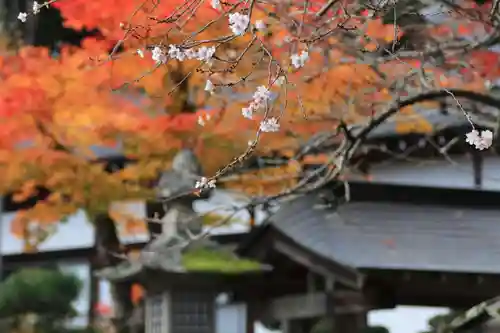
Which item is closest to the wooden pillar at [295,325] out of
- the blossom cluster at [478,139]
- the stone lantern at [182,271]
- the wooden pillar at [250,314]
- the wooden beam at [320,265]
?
the wooden pillar at [250,314]

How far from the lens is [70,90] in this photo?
8.60 metres

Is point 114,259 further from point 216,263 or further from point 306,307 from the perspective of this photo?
point 306,307

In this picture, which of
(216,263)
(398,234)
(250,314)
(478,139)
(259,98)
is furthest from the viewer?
(250,314)

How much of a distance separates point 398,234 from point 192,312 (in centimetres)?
213

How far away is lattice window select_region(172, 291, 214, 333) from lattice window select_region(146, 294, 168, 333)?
0.11 metres

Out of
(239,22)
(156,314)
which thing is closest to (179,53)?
(239,22)

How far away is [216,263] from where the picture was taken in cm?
809

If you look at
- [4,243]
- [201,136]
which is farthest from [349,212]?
[4,243]

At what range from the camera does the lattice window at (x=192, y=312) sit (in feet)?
26.9

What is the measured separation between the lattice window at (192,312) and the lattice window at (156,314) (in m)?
0.11

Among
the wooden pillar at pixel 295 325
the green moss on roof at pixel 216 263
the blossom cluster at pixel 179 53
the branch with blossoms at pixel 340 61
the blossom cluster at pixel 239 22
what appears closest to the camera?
the blossom cluster at pixel 239 22

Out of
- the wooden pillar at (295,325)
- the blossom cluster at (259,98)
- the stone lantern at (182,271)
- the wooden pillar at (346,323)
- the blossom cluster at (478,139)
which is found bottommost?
the wooden pillar at (295,325)

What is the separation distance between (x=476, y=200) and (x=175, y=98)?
3472 millimetres

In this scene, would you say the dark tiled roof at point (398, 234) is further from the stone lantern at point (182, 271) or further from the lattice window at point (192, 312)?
the lattice window at point (192, 312)
